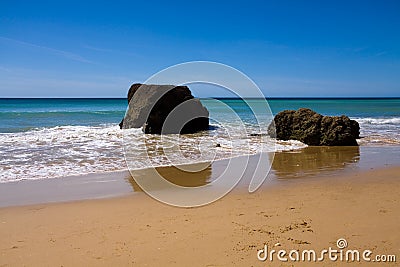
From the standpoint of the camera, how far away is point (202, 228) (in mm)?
4359

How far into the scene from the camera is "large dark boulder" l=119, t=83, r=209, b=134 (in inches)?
674

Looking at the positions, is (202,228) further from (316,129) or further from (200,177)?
(316,129)

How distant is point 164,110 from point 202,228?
541 inches

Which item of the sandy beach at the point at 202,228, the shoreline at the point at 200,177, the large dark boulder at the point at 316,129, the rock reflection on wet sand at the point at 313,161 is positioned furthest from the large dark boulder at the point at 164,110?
the sandy beach at the point at 202,228

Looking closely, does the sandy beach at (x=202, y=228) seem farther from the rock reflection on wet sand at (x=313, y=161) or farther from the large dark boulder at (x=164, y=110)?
the large dark boulder at (x=164, y=110)

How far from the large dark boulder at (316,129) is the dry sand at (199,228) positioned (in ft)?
22.6

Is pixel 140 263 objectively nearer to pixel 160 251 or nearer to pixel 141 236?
pixel 160 251

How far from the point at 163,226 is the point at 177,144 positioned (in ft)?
28.2

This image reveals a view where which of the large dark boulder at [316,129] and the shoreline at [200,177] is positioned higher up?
the large dark boulder at [316,129]

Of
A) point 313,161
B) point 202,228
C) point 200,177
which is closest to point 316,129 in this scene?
point 313,161

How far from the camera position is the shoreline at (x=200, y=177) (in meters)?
6.09

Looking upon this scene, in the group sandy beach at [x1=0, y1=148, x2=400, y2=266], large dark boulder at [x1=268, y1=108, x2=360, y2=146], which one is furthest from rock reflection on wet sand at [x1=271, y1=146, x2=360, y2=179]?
sandy beach at [x1=0, y1=148, x2=400, y2=266]

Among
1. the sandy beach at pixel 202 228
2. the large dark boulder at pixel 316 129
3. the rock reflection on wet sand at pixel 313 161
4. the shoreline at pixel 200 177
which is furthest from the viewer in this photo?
the large dark boulder at pixel 316 129

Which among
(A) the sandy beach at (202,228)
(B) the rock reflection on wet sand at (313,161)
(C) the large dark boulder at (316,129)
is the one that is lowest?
(A) the sandy beach at (202,228)
